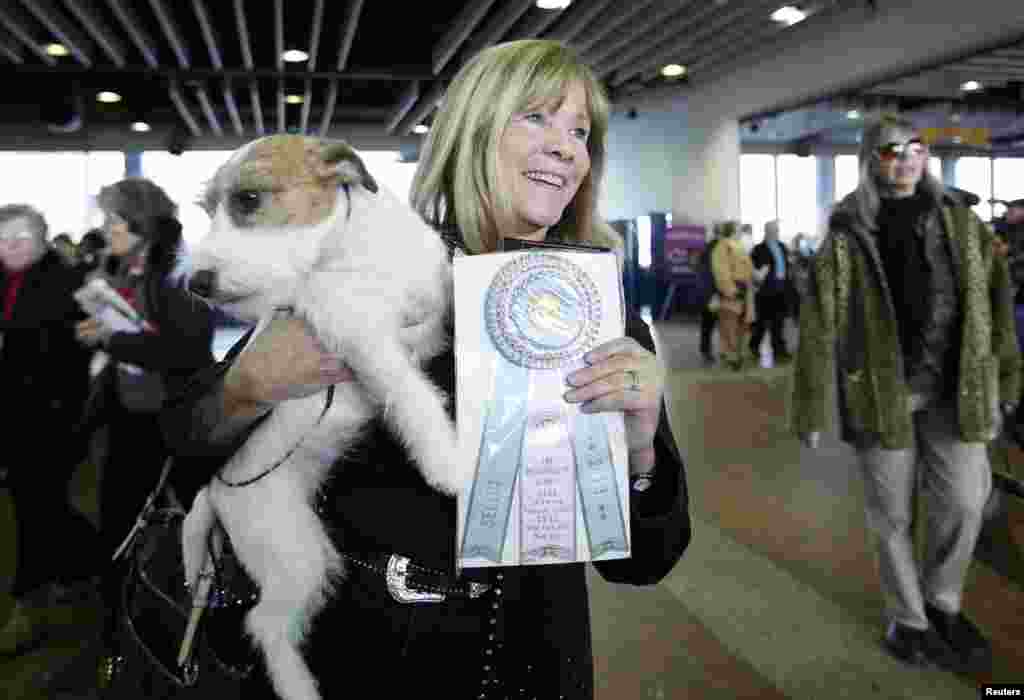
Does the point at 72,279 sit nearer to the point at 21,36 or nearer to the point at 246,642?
the point at 246,642

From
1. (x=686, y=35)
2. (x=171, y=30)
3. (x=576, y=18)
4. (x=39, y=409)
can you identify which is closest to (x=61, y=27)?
(x=171, y=30)

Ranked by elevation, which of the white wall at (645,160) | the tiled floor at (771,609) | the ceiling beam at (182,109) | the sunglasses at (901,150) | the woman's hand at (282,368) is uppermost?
the ceiling beam at (182,109)

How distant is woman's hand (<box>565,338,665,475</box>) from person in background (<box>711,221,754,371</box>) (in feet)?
23.2

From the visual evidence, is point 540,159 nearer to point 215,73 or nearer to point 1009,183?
point 1009,183

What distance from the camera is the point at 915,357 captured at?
93.1 inches

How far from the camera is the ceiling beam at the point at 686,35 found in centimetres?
705

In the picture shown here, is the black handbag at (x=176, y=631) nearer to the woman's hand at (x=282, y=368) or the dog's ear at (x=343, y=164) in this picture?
the woman's hand at (x=282, y=368)

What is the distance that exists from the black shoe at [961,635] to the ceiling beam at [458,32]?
588 cm

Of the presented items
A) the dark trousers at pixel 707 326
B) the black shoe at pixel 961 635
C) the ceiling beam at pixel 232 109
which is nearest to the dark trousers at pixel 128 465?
the black shoe at pixel 961 635

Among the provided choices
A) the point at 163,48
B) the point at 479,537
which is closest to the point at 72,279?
the point at 479,537

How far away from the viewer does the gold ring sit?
776 millimetres

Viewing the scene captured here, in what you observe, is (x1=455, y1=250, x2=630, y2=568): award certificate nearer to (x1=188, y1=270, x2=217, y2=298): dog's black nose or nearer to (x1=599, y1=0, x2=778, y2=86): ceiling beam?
(x1=188, y1=270, x2=217, y2=298): dog's black nose

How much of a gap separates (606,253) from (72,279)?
2675mm

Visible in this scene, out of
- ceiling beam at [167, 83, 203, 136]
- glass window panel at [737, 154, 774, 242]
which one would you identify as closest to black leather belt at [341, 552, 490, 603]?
ceiling beam at [167, 83, 203, 136]
